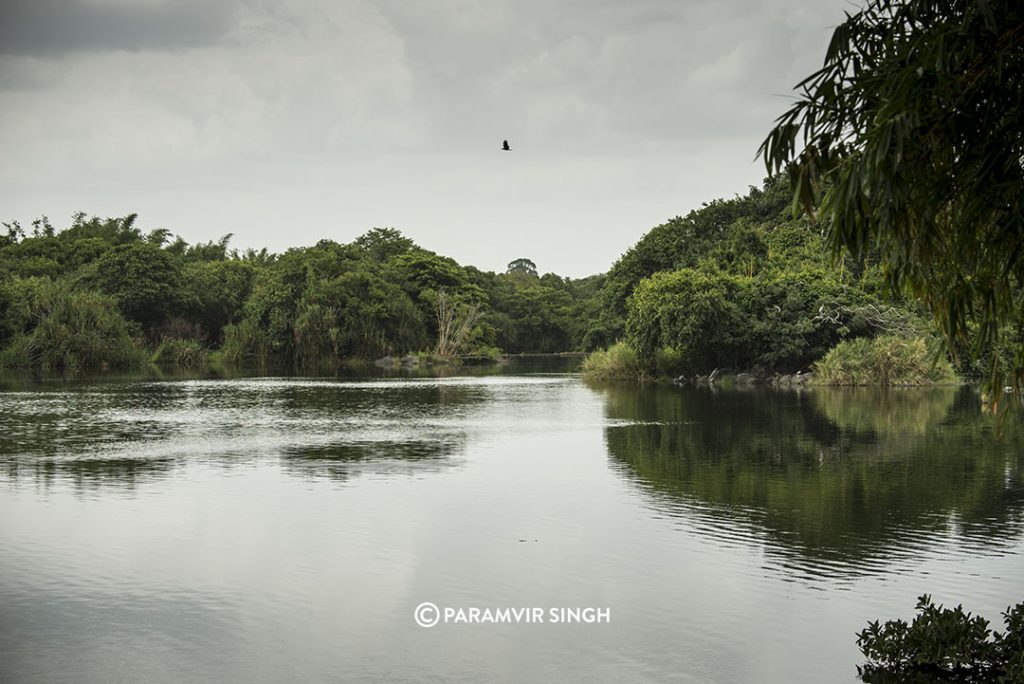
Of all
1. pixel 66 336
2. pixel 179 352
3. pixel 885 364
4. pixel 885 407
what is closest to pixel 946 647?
pixel 885 407

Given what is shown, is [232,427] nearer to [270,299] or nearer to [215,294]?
[270,299]

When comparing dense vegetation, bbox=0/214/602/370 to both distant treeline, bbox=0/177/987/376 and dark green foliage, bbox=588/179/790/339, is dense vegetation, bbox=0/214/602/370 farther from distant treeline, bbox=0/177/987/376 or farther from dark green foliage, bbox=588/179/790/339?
dark green foliage, bbox=588/179/790/339

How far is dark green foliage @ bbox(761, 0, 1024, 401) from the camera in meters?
6.53

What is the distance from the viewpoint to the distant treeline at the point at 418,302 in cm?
4753

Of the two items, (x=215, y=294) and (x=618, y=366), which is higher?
(x=215, y=294)

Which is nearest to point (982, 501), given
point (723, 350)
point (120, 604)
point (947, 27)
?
point (947, 27)

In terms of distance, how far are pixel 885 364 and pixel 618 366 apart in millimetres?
14125

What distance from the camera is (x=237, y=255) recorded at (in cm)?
11494

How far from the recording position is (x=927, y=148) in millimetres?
6785

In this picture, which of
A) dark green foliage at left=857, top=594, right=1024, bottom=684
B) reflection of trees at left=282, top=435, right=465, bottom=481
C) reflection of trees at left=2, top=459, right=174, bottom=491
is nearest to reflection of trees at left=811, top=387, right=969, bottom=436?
reflection of trees at left=282, top=435, right=465, bottom=481

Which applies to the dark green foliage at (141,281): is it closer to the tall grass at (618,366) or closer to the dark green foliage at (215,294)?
the dark green foliage at (215,294)

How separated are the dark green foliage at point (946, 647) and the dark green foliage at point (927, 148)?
2.44 m

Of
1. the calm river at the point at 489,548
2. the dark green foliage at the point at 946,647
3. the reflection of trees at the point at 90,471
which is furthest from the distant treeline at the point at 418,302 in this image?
the dark green foliage at the point at 946,647

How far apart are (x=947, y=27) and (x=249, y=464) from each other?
17800 millimetres
